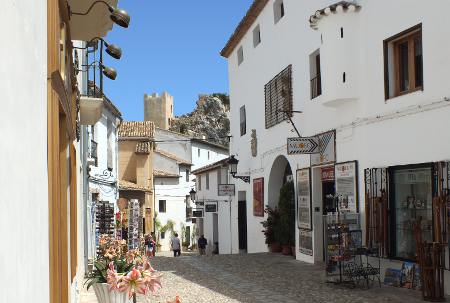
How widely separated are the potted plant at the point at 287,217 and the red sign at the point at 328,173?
2.84 meters

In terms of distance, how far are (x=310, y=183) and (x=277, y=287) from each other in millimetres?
4405

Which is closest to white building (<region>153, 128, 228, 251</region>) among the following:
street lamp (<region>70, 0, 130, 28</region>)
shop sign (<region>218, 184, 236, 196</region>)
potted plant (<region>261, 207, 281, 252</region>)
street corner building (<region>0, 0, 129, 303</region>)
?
shop sign (<region>218, 184, 236, 196</region>)

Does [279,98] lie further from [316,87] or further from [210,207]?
[210,207]

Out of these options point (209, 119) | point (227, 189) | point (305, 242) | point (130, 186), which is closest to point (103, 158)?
point (227, 189)

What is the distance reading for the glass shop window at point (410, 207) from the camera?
35.0ft

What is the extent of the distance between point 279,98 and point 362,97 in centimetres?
596

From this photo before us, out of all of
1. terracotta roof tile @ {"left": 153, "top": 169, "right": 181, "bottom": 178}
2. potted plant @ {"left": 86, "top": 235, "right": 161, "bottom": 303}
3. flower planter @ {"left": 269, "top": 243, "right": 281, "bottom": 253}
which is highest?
terracotta roof tile @ {"left": 153, "top": 169, "right": 181, "bottom": 178}

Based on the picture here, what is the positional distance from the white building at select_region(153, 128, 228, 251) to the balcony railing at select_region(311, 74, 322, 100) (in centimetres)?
3066

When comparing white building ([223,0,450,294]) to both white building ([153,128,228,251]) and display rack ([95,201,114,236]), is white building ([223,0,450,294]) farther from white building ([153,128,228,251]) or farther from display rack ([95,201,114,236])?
white building ([153,128,228,251])
